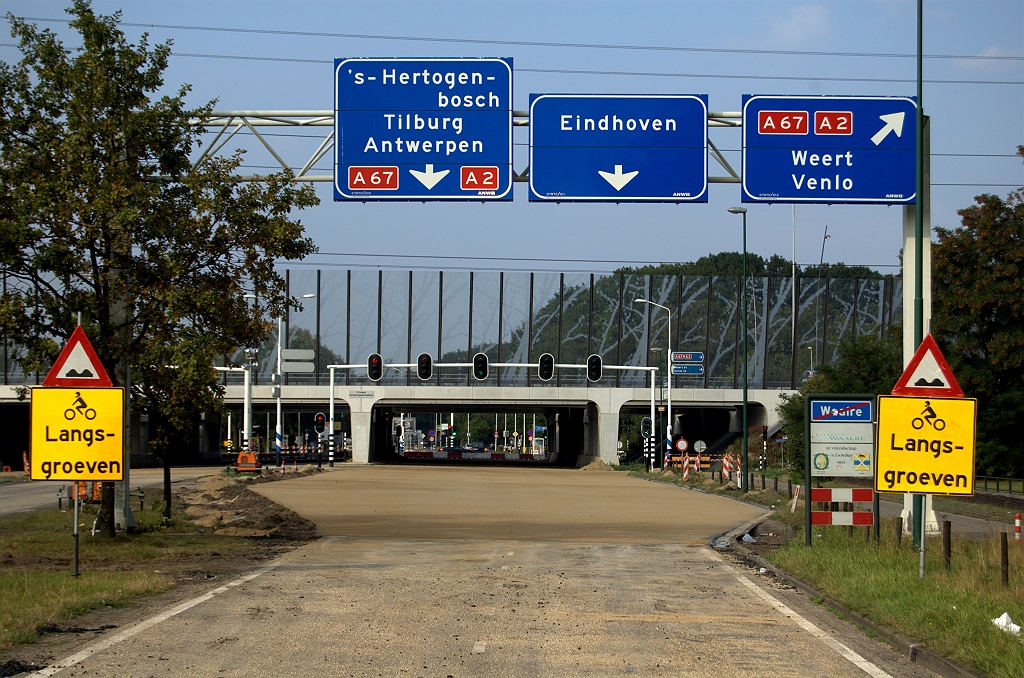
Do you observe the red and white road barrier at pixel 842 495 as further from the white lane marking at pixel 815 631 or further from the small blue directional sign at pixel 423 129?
the small blue directional sign at pixel 423 129

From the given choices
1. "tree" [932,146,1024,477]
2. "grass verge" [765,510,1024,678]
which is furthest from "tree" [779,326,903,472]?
"grass verge" [765,510,1024,678]

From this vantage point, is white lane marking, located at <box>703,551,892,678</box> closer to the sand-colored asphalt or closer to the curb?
the curb

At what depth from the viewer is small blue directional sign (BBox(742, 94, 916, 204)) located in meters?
20.8

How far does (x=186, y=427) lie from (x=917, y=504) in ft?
39.8

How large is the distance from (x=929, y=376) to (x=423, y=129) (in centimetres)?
1109

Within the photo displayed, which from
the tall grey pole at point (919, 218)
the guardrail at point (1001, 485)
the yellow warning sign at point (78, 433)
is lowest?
the guardrail at point (1001, 485)

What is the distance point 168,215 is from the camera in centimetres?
1766

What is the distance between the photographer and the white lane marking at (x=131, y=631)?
8602 millimetres

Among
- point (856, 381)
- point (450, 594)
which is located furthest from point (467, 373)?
point (450, 594)

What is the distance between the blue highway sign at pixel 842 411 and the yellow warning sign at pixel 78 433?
33.7ft

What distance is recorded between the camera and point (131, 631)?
→ 1022 cm

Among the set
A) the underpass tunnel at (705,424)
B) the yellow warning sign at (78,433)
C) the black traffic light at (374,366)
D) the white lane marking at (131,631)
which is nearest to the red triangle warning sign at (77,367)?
the yellow warning sign at (78,433)

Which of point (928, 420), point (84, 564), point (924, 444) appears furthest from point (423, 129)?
point (924, 444)

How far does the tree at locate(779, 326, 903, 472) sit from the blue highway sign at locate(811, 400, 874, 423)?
83.9 ft
